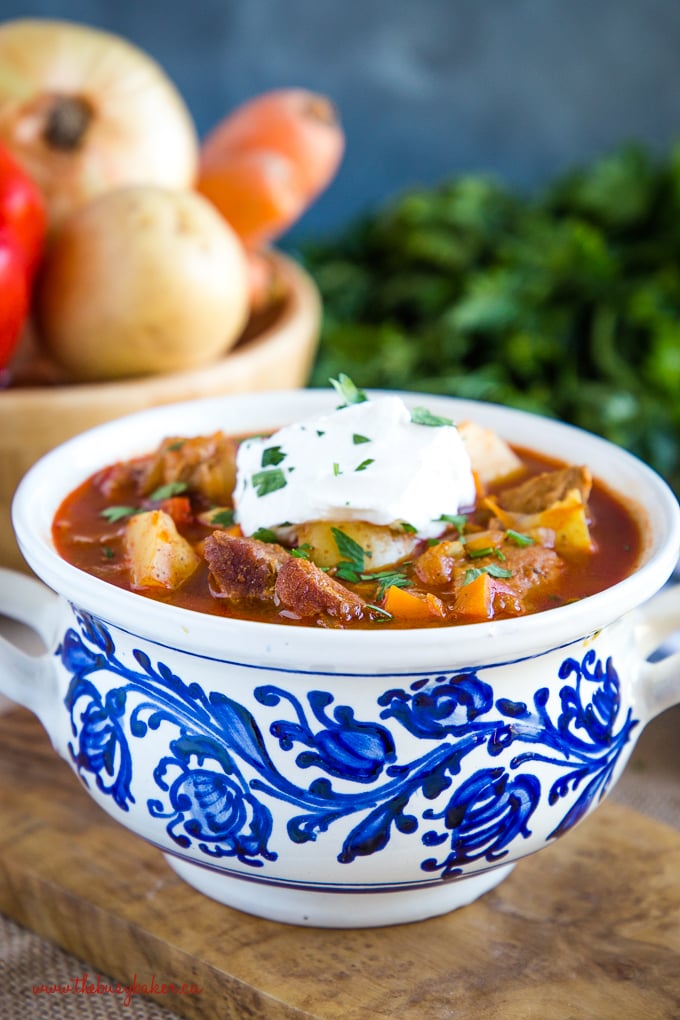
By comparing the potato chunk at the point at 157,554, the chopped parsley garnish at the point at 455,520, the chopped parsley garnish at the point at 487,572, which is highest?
the chopped parsley garnish at the point at 487,572

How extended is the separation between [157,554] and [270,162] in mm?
2130

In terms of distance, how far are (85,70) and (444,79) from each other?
2660mm

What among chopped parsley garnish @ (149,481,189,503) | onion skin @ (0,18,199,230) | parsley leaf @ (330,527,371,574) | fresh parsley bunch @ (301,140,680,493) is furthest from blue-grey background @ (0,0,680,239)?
parsley leaf @ (330,527,371,574)

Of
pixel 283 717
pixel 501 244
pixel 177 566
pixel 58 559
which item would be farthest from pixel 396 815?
pixel 501 244

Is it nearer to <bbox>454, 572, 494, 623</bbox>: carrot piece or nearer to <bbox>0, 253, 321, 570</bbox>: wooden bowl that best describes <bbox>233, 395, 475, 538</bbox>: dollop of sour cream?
<bbox>454, 572, 494, 623</bbox>: carrot piece

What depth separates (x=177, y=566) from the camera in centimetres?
175

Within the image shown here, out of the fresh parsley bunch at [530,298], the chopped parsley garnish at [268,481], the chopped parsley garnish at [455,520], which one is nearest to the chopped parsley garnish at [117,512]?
the chopped parsley garnish at [268,481]

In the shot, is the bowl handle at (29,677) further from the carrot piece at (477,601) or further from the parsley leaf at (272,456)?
the carrot piece at (477,601)

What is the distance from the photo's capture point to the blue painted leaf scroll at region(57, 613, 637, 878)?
159 centimetres

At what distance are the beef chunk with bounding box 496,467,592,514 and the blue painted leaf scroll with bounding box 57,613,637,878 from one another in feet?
1.04

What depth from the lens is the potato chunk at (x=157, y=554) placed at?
1.73 meters

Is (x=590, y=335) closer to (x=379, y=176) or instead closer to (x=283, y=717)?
(x=379, y=176)

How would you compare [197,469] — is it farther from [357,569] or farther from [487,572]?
[487,572]

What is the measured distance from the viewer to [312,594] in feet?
5.29
